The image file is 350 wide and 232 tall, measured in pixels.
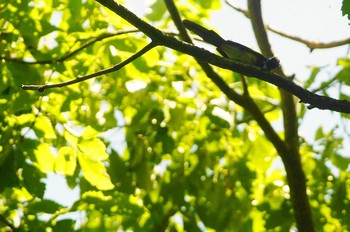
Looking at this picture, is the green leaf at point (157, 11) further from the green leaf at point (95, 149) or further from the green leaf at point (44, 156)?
the green leaf at point (44, 156)

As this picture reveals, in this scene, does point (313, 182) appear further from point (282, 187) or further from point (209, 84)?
point (209, 84)

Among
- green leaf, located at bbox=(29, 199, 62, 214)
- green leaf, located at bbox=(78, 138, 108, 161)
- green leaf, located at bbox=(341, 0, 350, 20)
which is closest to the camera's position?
green leaf, located at bbox=(341, 0, 350, 20)

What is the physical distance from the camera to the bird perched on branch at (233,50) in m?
1.60

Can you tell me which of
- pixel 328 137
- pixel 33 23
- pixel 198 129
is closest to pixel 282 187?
pixel 328 137

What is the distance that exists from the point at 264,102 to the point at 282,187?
742mm

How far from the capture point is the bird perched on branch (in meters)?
1.60

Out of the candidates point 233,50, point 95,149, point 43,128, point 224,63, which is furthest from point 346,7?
point 43,128

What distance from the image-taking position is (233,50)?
165 centimetres

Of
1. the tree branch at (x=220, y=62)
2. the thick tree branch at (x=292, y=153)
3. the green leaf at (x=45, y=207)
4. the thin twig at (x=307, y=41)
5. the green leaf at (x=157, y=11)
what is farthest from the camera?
the thin twig at (x=307, y=41)

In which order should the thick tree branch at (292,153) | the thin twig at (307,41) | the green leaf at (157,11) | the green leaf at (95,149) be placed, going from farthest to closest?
the thin twig at (307,41)
the green leaf at (157,11)
the thick tree branch at (292,153)
the green leaf at (95,149)

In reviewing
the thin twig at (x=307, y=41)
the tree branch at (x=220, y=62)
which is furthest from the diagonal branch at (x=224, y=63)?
the thin twig at (x=307, y=41)

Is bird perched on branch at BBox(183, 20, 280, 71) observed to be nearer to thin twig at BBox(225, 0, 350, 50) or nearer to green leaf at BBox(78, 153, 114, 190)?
green leaf at BBox(78, 153, 114, 190)

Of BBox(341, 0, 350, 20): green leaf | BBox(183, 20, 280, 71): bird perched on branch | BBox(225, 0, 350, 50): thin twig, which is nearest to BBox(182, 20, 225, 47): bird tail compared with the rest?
BBox(183, 20, 280, 71): bird perched on branch

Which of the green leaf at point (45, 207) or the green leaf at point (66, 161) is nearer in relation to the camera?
the green leaf at point (45, 207)
